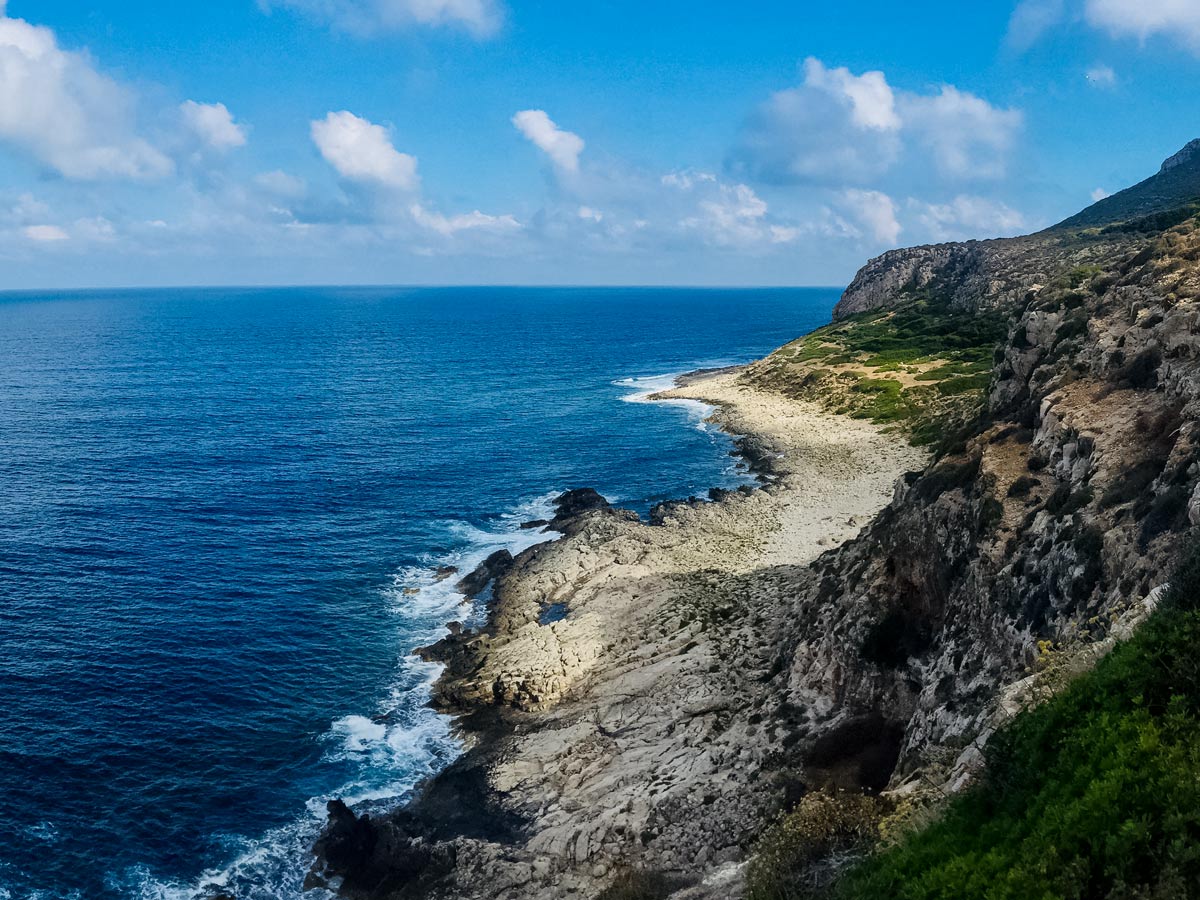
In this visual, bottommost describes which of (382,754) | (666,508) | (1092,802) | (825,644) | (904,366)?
(382,754)

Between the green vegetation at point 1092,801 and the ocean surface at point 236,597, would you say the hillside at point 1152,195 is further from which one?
the green vegetation at point 1092,801

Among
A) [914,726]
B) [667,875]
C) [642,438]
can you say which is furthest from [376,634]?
[642,438]

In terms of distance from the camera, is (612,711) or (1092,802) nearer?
(1092,802)

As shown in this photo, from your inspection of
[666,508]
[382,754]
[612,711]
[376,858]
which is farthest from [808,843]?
[666,508]

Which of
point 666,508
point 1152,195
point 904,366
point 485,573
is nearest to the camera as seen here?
point 485,573

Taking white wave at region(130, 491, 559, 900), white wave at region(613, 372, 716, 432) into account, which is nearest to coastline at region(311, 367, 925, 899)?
white wave at region(130, 491, 559, 900)

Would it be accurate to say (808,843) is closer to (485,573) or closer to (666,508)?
(485,573)

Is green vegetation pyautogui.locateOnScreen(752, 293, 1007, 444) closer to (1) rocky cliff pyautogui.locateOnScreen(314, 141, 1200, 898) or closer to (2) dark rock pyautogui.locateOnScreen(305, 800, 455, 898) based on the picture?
(1) rocky cliff pyautogui.locateOnScreen(314, 141, 1200, 898)
